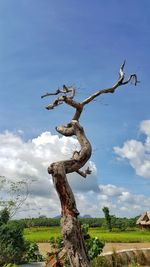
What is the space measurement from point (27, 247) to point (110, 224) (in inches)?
1253

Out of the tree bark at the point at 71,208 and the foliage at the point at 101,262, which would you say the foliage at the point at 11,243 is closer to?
the foliage at the point at 101,262

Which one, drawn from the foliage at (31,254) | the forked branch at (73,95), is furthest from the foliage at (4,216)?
the forked branch at (73,95)

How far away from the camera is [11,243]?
14.6m

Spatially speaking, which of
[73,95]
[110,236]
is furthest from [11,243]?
[110,236]

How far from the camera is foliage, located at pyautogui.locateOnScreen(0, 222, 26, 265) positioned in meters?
14.4

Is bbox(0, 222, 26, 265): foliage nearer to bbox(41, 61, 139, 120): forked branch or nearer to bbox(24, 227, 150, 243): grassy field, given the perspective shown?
bbox(41, 61, 139, 120): forked branch

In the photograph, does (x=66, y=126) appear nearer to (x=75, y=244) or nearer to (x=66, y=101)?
(x=66, y=101)

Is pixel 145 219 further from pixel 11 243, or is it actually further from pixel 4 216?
pixel 11 243

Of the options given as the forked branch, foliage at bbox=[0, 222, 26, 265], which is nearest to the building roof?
foliage at bbox=[0, 222, 26, 265]

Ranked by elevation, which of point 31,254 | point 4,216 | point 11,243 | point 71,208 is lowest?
point 71,208

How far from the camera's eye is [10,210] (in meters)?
17.7

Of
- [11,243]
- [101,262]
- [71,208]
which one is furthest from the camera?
[11,243]

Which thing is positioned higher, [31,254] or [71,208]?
[31,254]

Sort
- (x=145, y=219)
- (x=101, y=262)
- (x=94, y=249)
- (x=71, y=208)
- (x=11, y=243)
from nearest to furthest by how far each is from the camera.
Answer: (x=71, y=208), (x=94, y=249), (x=101, y=262), (x=11, y=243), (x=145, y=219)
